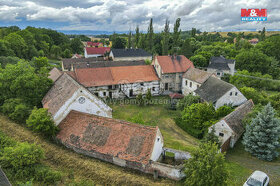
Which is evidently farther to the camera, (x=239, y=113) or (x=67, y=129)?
(x=239, y=113)

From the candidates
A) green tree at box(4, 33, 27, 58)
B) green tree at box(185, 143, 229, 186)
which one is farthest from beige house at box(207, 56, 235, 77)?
green tree at box(4, 33, 27, 58)

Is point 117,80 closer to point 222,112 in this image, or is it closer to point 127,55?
point 222,112

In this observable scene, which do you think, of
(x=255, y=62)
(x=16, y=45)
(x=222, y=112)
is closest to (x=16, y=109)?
(x=222, y=112)

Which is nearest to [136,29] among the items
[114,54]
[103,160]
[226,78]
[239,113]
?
[114,54]

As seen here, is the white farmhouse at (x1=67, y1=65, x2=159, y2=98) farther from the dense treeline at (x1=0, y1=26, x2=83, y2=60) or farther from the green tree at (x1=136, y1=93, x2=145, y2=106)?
the dense treeline at (x1=0, y1=26, x2=83, y2=60)

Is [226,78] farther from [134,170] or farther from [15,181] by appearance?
[15,181]

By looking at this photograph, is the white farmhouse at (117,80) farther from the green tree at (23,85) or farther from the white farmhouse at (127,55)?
the white farmhouse at (127,55)
